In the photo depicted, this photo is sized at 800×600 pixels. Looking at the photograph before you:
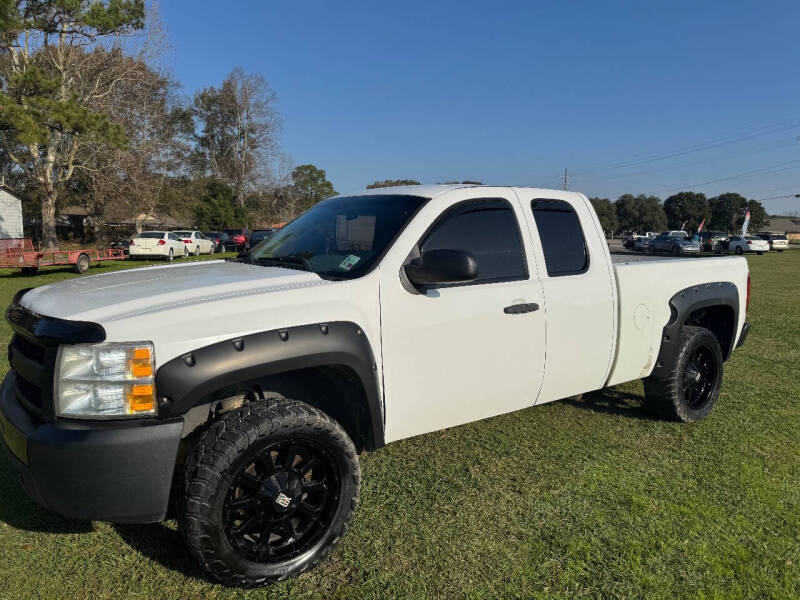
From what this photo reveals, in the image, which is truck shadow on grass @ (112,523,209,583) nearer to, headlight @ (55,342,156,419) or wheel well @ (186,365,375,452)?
wheel well @ (186,365,375,452)

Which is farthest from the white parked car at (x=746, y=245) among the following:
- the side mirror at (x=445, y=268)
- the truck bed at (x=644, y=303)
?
the side mirror at (x=445, y=268)

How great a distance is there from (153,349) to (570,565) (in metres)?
2.15

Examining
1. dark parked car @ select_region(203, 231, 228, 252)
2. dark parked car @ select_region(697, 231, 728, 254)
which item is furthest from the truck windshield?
dark parked car @ select_region(697, 231, 728, 254)

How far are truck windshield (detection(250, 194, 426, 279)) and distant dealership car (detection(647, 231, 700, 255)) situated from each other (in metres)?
36.4

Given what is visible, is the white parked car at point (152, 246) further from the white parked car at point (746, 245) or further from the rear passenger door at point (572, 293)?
the white parked car at point (746, 245)

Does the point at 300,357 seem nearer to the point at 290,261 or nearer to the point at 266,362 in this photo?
the point at 266,362

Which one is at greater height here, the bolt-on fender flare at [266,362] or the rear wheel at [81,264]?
the rear wheel at [81,264]

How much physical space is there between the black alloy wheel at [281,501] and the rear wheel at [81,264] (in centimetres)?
1998

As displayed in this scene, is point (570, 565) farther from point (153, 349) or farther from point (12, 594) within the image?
point (12, 594)

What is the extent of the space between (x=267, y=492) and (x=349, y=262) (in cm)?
120

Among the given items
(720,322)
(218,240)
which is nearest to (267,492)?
(720,322)

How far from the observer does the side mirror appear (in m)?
2.68

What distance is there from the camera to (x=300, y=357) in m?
2.46

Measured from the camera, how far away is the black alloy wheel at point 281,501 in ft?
8.00
